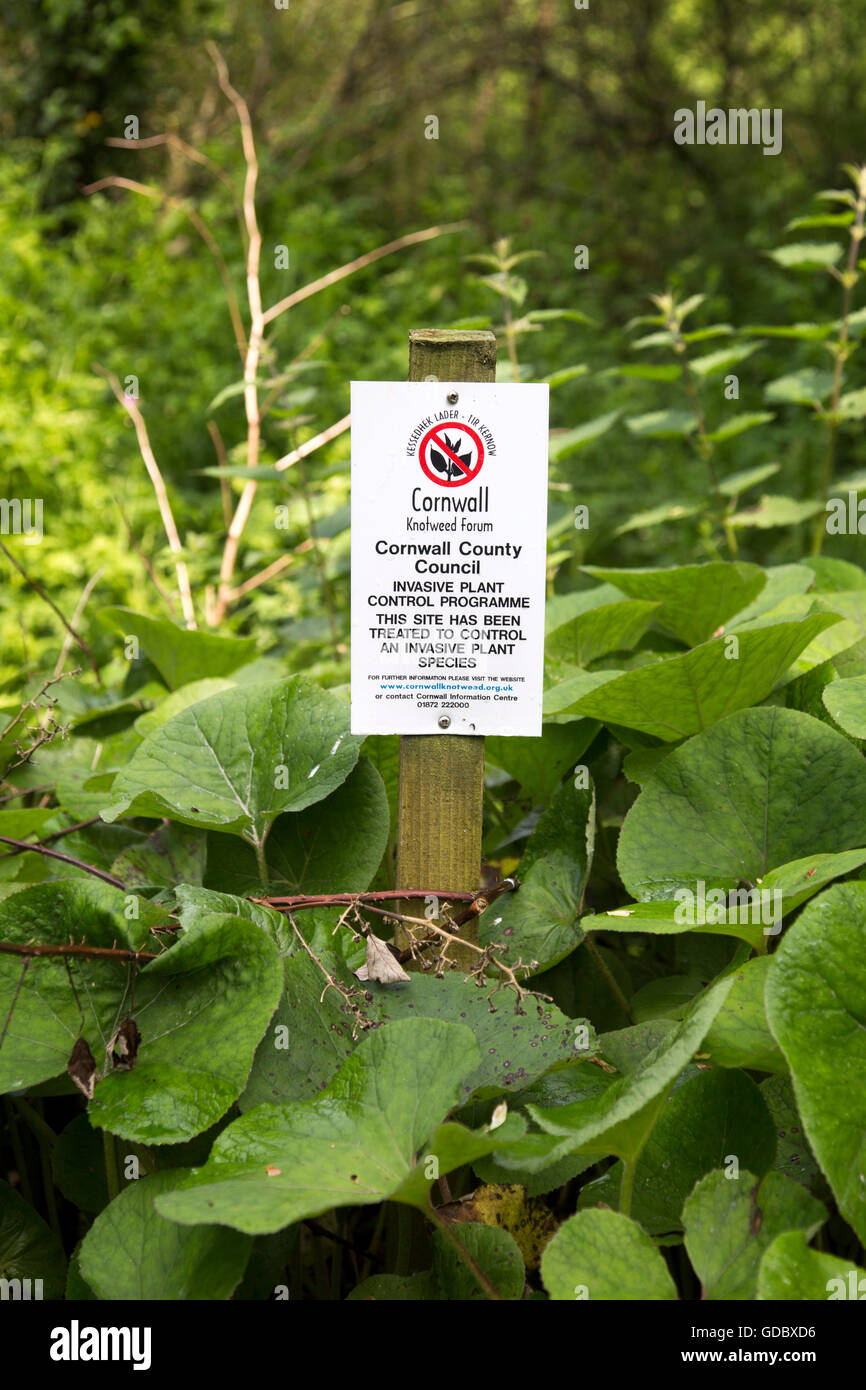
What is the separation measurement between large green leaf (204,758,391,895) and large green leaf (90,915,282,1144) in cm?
23

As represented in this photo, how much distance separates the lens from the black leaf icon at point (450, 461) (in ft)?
3.68

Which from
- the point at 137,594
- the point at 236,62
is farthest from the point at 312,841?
the point at 236,62

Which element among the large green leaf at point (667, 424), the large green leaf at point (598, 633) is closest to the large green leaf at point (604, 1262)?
the large green leaf at point (598, 633)

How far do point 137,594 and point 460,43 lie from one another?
16.8 ft

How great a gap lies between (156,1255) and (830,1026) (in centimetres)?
57

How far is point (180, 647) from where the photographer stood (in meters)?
1.72

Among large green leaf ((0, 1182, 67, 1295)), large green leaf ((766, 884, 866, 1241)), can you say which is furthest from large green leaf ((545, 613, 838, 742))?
large green leaf ((0, 1182, 67, 1295))

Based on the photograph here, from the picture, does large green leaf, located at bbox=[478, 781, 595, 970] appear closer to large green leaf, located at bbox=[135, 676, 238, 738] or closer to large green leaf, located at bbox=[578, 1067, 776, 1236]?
large green leaf, located at bbox=[578, 1067, 776, 1236]

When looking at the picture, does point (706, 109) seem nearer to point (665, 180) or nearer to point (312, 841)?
point (665, 180)

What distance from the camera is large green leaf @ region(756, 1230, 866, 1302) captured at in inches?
30.8

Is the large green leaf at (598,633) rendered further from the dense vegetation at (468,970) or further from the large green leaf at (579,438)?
the large green leaf at (579,438)

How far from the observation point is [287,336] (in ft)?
18.4

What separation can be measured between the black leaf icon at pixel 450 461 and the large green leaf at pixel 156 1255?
0.67 meters
